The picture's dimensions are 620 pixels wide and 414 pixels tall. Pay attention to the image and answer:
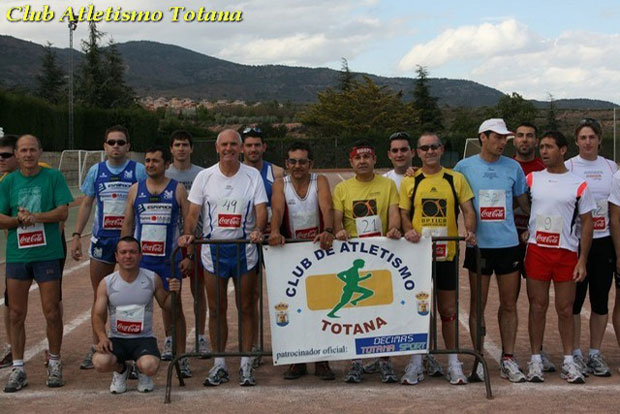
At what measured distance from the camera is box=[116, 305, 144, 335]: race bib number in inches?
231

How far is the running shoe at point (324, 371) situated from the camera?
244 inches

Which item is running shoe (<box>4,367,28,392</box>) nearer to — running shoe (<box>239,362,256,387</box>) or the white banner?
running shoe (<box>239,362,256,387</box>)

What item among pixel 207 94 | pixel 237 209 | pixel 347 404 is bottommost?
pixel 347 404

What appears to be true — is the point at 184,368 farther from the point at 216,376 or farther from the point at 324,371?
the point at 324,371

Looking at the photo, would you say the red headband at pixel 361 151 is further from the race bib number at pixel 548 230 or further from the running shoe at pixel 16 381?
the running shoe at pixel 16 381

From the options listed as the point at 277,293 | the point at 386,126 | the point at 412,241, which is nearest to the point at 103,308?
the point at 277,293

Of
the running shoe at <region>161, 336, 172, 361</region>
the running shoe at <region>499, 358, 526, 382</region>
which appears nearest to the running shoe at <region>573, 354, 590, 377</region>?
the running shoe at <region>499, 358, 526, 382</region>

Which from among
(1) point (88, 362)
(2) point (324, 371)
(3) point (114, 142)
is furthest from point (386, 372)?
(3) point (114, 142)

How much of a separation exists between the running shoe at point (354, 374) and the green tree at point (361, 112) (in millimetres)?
68432

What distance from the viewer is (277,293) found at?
597 cm

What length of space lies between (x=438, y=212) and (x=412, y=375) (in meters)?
1.32

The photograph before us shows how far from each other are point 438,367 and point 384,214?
140 cm

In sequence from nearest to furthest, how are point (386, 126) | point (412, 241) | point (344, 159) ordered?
1. point (412, 241)
2. point (344, 159)
3. point (386, 126)

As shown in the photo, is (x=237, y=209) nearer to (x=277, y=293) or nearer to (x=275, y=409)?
(x=277, y=293)
